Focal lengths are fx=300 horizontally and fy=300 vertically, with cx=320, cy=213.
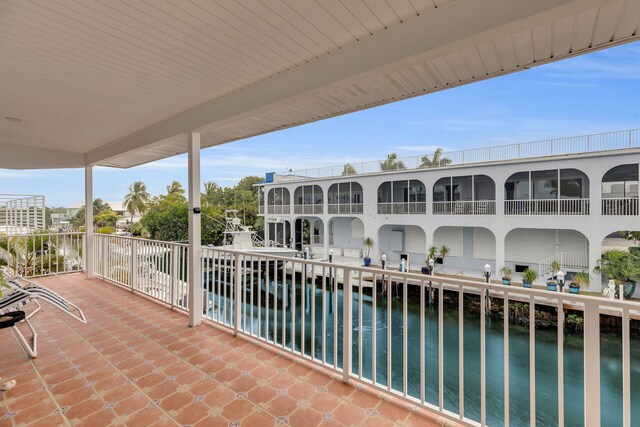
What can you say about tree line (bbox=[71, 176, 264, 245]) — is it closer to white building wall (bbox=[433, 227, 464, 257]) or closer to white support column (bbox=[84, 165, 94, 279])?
white support column (bbox=[84, 165, 94, 279])

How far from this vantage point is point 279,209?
20.0 metres

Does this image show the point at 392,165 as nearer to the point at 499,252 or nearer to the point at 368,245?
the point at 368,245

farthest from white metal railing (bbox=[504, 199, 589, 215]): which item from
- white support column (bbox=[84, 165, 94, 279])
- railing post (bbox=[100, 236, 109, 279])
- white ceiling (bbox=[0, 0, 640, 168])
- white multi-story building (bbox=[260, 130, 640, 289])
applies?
white support column (bbox=[84, 165, 94, 279])

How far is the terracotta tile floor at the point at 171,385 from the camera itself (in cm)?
198

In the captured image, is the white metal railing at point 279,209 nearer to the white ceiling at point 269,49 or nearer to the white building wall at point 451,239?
the white building wall at point 451,239

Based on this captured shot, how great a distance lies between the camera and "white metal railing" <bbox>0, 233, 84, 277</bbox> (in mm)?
5500

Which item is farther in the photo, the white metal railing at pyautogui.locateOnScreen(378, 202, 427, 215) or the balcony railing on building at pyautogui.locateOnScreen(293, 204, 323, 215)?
the balcony railing on building at pyautogui.locateOnScreen(293, 204, 323, 215)

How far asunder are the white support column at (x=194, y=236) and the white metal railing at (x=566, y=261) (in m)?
13.0

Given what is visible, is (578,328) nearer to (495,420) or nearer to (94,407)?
(495,420)

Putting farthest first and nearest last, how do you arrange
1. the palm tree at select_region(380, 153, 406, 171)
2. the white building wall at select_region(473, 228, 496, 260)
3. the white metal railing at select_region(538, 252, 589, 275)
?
the palm tree at select_region(380, 153, 406, 171) < the white building wall at select_region(473, 228, 496, 260) < the white metal railing at select_region(538, 252, 589, 275)

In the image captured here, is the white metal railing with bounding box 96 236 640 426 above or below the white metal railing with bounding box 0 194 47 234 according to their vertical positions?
below

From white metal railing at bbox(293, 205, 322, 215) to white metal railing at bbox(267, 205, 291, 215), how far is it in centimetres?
66

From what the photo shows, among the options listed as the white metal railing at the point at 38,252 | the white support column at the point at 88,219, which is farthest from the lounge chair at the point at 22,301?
the white metal railing at the point at 38,252

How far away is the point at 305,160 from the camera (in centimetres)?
4559
